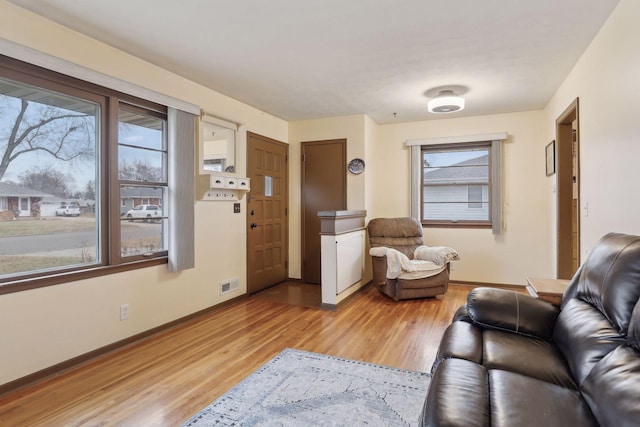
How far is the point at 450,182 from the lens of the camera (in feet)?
17.0

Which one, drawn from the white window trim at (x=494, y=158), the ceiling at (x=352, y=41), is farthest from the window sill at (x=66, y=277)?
the white window trim at (x=494, y=158)

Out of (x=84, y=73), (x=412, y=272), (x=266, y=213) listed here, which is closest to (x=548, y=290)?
(x=412, y=272)

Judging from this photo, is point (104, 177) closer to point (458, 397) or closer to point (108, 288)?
point (108, 288)

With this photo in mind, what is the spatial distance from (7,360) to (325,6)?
120 inches

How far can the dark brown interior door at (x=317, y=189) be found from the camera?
5020mm

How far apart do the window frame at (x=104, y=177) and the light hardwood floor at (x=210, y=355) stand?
684 millimetres

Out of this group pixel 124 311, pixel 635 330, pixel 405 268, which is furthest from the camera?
pixel 405 268

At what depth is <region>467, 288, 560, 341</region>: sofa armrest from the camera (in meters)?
1.94

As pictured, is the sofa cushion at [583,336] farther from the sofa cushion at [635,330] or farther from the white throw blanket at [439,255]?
the white throw blanket at [439,255]

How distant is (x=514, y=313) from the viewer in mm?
1983

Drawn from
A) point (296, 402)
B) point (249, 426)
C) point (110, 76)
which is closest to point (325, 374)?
point (296, 402)

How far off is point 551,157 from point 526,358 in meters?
3.31

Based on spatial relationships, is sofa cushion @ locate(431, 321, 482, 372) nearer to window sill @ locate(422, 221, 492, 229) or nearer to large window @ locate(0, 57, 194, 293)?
large window @ locate(0, 57, 194, 293)

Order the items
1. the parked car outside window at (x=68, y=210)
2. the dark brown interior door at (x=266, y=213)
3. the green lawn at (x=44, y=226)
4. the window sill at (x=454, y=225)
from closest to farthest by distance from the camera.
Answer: the green lawn at (x=44, y=226) < the parked car outside window at (x=68, y=210) < the dark brown interior door at (x=266, y=213) < the window sill at (x=454, y=225)
